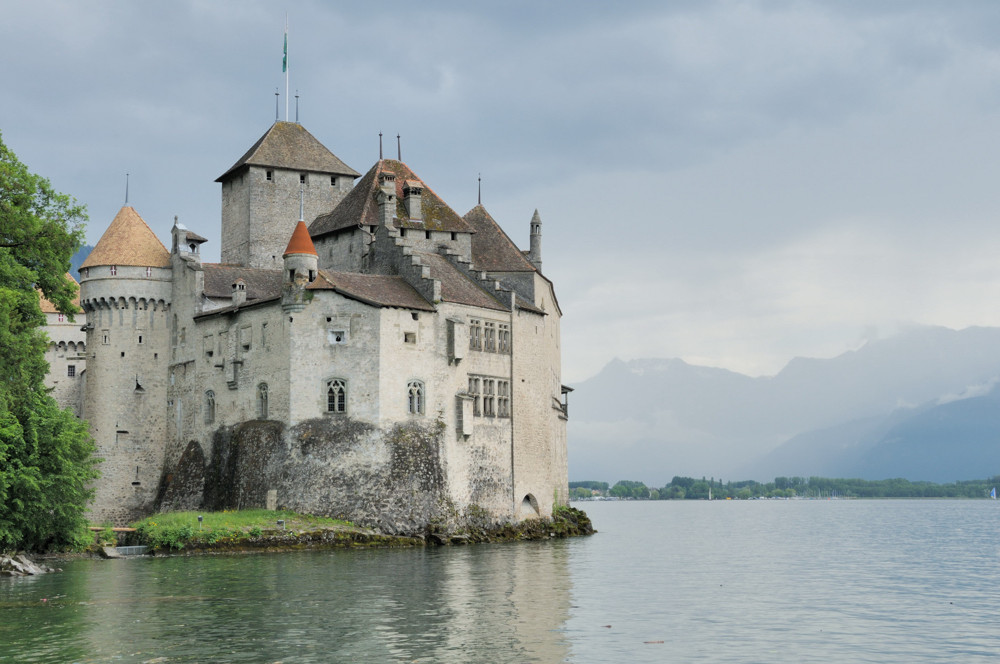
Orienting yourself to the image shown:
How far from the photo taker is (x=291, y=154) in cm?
9044

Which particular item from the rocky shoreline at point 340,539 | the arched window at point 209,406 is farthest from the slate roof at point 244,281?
the rocky shoreline at point 340,539

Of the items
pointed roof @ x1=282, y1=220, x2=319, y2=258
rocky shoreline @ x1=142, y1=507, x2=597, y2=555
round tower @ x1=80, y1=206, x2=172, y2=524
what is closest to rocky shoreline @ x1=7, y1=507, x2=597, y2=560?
rocky shoreline @ x1=142, y1=507, x2=597, y2=555

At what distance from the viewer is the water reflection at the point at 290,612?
3111cm

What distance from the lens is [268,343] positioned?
241 ft

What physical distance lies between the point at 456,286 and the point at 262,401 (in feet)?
46.8

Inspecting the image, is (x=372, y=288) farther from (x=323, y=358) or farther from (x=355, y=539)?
(x=355, y=539)

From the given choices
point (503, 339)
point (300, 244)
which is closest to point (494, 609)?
point (300, 244)

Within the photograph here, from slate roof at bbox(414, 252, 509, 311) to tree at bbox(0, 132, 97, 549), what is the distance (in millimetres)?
24897

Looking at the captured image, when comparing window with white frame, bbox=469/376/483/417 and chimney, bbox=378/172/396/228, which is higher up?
chimney, bbox=378/172/396/228

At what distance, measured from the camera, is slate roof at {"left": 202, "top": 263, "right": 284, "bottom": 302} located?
80.1 metres

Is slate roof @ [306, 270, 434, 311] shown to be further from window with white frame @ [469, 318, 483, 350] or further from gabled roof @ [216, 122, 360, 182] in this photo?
gabled roof @ [216, 122, 360, 182]

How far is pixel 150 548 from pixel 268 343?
15859mm

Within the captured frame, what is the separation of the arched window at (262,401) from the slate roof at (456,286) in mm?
12386

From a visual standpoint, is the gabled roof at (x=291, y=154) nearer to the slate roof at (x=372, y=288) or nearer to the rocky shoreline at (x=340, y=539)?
the slate roof at (x=372, y=288)
